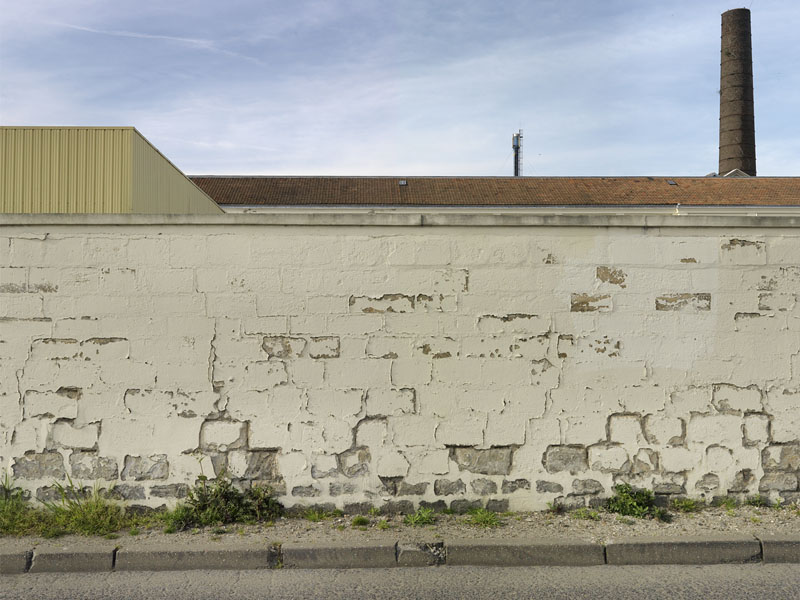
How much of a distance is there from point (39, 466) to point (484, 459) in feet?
10.5

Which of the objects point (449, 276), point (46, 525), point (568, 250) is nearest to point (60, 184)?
point (46, 525)

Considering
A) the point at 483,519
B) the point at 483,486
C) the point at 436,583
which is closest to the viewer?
the point at 436,583

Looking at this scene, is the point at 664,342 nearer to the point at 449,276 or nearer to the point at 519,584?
the point at 449,276

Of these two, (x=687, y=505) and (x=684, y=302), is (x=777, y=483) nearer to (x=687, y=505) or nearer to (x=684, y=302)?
(x=687, y=505)

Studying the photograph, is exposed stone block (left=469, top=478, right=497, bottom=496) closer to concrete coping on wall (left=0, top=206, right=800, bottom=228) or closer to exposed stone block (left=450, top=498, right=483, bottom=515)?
exposed stone block (left=450, top=498, right=483, bottom=515)

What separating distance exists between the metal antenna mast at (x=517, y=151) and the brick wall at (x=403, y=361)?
52.2 meters

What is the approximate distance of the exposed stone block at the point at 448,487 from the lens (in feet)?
17.7

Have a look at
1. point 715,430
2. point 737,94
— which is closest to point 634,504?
point 715,430

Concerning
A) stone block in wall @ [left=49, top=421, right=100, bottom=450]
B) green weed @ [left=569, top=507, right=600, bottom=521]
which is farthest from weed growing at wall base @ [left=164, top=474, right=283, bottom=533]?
green weed @ [left=569, top=507, right=600, bottom=521]

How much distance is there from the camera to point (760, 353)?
18.0ft

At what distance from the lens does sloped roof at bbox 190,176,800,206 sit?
120 ft

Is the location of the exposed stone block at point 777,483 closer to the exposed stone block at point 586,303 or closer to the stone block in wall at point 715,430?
the stone block in wall at point 715,430

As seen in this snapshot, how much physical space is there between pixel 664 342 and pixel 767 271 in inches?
36.4

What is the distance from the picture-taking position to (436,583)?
4.36 metres
